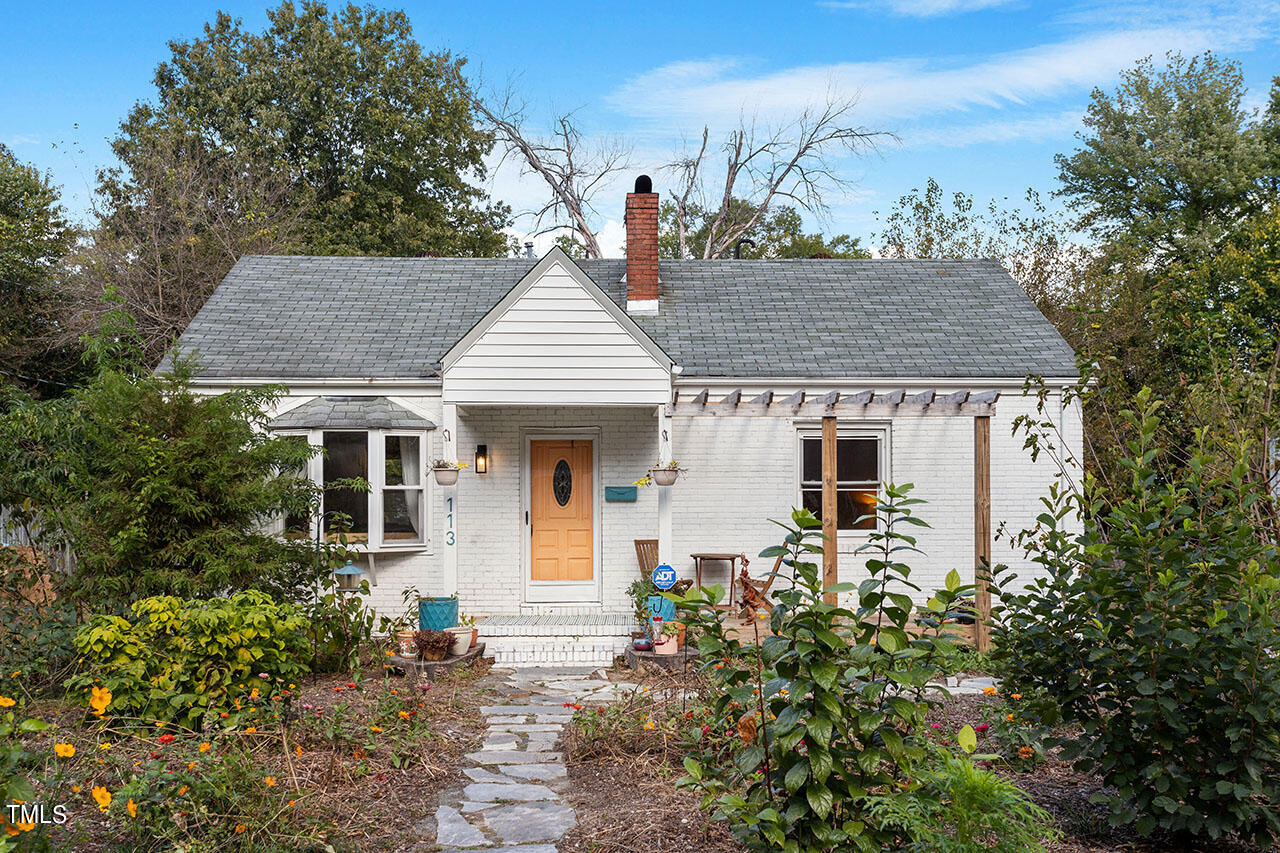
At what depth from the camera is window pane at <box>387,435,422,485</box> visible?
11117 mm

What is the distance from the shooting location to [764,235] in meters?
32.1

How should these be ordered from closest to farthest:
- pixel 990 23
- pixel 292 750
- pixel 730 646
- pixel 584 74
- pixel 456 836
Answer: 1. pixel 730 646
2. pixel 456 836
3. pixel 292 750
4. pixel 990 23
5. pixel 584 74

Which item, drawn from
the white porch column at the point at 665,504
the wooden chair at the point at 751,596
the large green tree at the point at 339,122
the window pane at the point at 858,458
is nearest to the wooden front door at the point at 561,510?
the white porch column at the point at 665,504

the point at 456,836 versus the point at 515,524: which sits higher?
the point at 515,524

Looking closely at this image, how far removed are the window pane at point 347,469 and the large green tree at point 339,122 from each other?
13.8 m

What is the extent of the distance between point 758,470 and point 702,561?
1358 millimetres

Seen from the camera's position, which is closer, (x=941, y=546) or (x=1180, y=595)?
(x=1180, y=595)

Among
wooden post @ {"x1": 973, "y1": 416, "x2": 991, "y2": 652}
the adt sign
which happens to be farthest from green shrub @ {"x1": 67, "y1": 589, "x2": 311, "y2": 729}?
wooden post @ {"x1": 973, "y1": 416, "x2": 991, "y2": 652}

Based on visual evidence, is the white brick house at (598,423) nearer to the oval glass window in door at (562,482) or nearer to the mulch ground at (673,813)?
the oval glass window in door at (562,482)

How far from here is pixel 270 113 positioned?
24.0m

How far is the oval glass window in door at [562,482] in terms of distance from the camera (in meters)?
11.7

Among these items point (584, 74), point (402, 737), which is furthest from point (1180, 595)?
point (584, 74)

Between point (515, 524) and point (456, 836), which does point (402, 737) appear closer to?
point (456, 836)

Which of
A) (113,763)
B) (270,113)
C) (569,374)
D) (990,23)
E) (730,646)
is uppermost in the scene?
(270,113)
